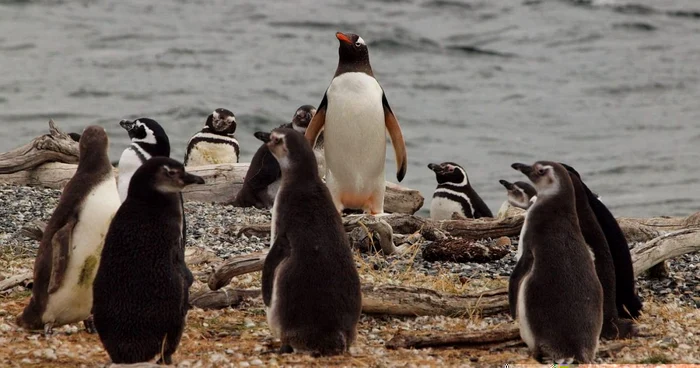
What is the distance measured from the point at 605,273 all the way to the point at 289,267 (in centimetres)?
181

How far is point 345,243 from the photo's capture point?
6031 millimetres

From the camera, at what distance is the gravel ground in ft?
19.4

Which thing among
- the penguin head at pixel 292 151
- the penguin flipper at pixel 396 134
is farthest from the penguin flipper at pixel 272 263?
the penguin flipper at pixel 396 134

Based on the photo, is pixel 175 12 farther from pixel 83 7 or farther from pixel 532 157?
pixel 532 157

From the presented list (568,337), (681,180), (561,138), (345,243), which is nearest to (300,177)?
(345,243)

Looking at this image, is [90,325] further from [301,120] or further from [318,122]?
[301,120]

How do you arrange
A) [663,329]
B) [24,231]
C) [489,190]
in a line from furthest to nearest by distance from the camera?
[489,190] → [24,231] → [663,329]

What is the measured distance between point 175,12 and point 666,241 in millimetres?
33726

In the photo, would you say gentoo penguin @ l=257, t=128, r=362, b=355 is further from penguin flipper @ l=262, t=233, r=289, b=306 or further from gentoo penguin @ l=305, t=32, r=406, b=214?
gentoo penguin @ l=305, t=32, r=406, b=214

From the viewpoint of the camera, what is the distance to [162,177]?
5.57 meters

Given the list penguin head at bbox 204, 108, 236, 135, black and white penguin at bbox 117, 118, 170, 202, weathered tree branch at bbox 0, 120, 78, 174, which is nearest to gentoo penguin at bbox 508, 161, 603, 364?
black and white penguin at bbox 117, 118, 170, 202

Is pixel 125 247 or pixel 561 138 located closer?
pixel 125 247

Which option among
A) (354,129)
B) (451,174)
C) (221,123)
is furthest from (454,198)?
(221,123)

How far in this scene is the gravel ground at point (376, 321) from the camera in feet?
19.4
